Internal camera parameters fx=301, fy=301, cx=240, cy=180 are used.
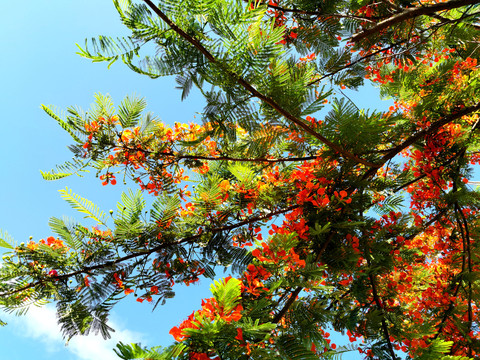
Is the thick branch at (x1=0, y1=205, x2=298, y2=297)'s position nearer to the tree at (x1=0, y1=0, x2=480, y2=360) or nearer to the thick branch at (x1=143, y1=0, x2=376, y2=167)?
the tree at (x1=0, y1=0, x2=480, y2=360)

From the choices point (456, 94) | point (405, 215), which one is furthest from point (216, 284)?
point (456, 94)

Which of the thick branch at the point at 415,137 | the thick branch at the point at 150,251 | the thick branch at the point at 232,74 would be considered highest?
the thick branch at the point at 415,137

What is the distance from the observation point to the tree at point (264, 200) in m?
1.55

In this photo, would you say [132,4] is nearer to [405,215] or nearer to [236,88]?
[236,88]

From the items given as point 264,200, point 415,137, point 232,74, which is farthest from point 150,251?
point 415,137

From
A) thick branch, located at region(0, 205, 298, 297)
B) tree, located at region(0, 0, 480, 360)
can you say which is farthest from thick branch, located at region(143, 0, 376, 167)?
thick branch, located at region(0, 205, 298, 297)

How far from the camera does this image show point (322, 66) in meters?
3.35

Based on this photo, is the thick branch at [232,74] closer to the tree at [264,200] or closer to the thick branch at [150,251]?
the tree at [264,200]

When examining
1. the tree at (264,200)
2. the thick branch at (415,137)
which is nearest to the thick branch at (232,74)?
the tree at (264,200)

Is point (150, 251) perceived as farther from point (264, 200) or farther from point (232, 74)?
point (232, 74)

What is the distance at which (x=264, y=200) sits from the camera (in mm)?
2525

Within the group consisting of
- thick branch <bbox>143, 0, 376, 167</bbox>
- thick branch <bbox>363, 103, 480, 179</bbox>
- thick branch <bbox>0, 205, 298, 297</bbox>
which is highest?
thick branch <bbox>363, 103, 480, 179</bbox>

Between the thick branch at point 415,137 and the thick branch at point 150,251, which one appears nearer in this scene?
the thick branch at point 150,251

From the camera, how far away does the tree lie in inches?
61.1
